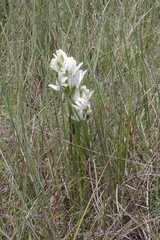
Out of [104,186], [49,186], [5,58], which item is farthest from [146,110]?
[5,58]

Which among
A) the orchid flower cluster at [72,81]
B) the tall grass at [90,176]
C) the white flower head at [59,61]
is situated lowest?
the tall grass at [90,176]

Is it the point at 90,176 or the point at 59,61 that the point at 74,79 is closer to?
the point at 59,61

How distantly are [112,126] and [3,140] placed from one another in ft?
1.30

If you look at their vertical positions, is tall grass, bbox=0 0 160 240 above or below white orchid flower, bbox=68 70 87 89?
below

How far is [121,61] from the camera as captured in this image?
5.57 ft

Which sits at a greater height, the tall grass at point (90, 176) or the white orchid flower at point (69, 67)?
the white orchid flower at point (69, 67)

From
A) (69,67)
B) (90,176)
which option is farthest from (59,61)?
(90,176)

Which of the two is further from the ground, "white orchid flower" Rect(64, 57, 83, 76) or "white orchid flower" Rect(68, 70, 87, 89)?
"white orchid flower" Rect(64, 57, 83, 76)

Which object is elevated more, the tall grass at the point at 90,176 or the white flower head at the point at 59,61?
the white flower head at the point at 59,61

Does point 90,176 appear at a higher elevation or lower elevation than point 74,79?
lower

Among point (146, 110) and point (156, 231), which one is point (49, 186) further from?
point (146, 110)

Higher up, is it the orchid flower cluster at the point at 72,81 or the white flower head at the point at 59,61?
the white flower head at the point at 59,61

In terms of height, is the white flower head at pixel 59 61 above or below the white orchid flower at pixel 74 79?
above

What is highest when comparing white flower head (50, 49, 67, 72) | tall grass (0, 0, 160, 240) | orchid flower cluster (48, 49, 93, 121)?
white flower head (50, 49, 67, 72)
